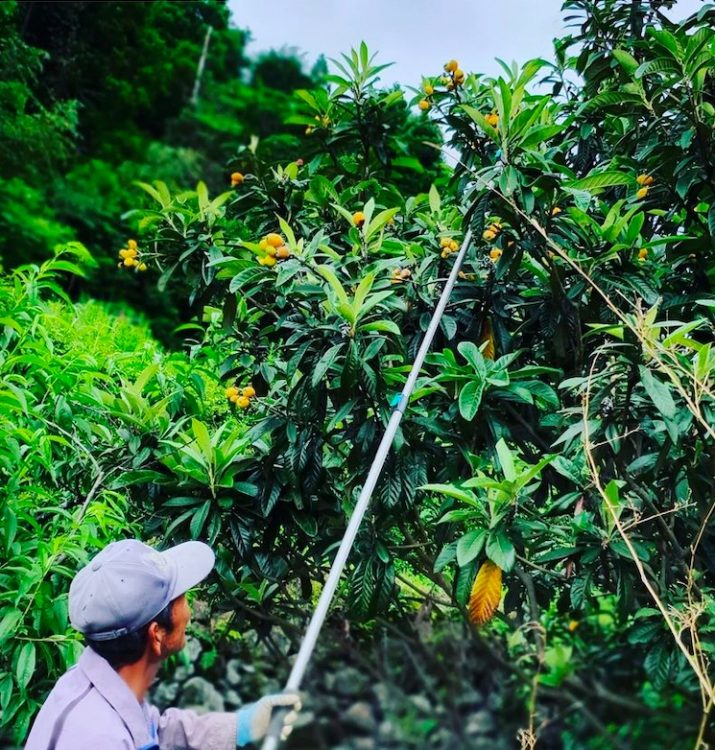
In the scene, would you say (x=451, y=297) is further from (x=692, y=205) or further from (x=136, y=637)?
(x=136, y=637)

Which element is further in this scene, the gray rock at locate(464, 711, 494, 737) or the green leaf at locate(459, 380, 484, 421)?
the green leaf at locate(459, 380, 484, 421)

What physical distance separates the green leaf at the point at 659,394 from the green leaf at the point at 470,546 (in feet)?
1.33

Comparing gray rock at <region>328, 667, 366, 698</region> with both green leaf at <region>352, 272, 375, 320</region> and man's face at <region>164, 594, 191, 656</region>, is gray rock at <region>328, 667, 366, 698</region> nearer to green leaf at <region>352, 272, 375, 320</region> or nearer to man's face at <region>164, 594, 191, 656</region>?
man's face at <region>164, 594, 191, 656</region>

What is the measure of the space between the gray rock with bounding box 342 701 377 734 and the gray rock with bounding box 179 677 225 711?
1.63m

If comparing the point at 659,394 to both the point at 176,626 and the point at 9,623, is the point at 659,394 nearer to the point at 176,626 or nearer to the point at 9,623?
the point at 176,626

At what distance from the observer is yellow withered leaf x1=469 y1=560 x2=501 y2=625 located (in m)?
1.43

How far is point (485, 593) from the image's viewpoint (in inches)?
56.4

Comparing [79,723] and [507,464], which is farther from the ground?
[507,464]

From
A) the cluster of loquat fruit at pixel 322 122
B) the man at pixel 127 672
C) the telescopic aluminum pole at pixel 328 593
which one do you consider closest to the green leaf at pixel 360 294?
the telescopic aluminum pole at pixel 328 593

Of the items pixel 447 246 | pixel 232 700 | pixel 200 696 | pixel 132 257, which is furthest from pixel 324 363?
pixel 200 696

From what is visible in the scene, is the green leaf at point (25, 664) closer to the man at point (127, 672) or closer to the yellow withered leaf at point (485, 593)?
the man at point (127, 672)

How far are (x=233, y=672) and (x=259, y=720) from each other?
179 cm

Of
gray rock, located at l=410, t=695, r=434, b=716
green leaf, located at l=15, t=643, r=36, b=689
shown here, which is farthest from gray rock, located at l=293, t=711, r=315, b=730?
green leaf, located at l=15, t=643, r=36, b=689

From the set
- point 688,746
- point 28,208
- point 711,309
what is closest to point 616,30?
point 711,309
